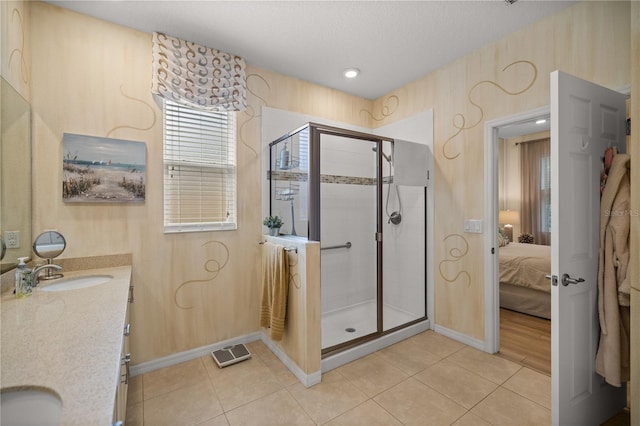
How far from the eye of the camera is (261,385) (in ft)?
6.96

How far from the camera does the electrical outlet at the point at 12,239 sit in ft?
5.13

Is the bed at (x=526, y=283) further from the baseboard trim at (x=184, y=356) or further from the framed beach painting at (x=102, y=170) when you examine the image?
the framed beach painting at (x=102, y=170)

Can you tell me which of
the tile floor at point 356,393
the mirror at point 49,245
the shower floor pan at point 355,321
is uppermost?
the mirror at point 49,245

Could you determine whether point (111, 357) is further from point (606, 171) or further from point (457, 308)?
point (457, 308)

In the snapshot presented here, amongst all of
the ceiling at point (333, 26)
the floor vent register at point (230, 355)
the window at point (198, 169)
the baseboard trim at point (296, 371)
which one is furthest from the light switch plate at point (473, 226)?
the floor vent register at point (230, 355)

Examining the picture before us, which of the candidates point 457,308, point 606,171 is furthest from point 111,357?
point 457,308

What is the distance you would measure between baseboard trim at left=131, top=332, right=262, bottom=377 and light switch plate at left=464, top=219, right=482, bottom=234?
2258 millimetres

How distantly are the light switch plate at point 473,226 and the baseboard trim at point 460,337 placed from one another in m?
1.00

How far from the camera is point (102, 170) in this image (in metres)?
2.11

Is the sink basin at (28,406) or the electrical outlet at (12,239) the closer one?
the sink basin at (28,406)

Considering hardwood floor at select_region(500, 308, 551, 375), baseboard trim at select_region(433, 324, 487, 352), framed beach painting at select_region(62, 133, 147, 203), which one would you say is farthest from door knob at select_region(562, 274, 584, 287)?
framed beach painting at select_region(62, 133, 147, 203)

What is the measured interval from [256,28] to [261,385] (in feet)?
8.95

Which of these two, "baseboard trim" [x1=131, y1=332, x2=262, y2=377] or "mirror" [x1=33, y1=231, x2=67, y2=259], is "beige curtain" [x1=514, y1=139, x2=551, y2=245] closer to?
"baseboard trim" [x1=131, y1=332, x2=262, y2=377]

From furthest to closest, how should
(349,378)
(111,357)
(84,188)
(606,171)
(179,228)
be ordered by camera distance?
(179,228), (349,378), (84,188), (606,171), (111,357)
